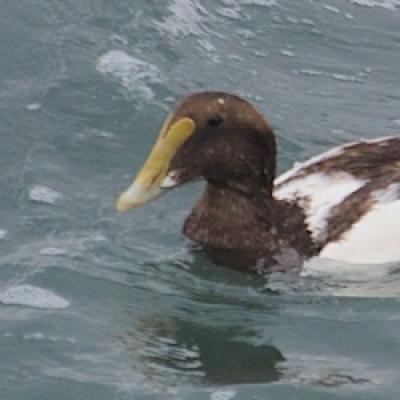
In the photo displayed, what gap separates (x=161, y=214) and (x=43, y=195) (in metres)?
0.58

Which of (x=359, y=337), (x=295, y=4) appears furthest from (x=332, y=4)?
(x=359, y=337)

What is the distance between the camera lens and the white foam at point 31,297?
770cm

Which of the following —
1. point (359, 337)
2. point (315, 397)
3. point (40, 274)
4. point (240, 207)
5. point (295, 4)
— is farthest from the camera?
point (295, 4)

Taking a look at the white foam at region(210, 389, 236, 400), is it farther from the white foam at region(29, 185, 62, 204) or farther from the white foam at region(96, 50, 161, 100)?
the white foam at region(96, 50, 161, 100)

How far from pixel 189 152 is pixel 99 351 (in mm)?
1332

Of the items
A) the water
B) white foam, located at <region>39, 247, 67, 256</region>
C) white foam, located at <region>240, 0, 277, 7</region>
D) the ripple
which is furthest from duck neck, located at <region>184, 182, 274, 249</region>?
white foam, located at <region>240, 0, 277, 7</region>

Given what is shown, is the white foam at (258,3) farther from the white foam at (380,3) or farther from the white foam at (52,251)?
the white foam at (52,251)

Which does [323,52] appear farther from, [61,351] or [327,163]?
[61,351]

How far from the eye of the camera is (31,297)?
25.5 ft

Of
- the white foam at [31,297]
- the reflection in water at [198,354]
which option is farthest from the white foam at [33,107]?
the reflection in water at [198,354]

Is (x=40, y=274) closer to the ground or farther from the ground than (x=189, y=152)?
closer to the ground

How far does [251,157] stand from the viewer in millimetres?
8461

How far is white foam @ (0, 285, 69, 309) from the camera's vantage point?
303 inches

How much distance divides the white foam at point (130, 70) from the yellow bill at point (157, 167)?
1.95 metres
